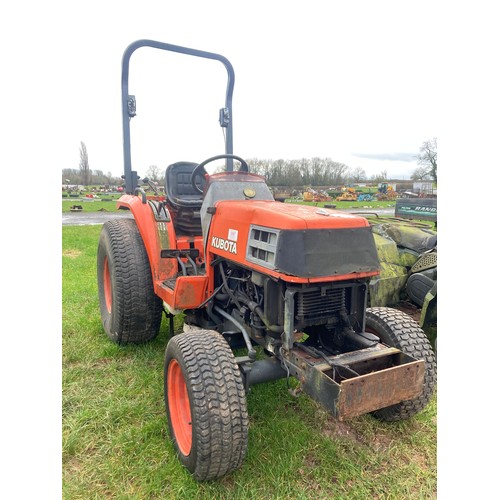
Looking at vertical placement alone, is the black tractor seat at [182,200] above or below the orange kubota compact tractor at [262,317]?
above

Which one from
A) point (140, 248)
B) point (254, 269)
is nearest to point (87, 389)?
point (140, 248)

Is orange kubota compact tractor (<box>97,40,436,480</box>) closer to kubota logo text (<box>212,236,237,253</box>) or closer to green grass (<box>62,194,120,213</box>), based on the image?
kubota logo text (<box>212,236,237,253</box>)

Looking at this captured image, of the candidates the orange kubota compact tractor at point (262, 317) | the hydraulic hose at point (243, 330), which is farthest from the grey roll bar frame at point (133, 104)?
the hydraulic hose at point (243, 330)

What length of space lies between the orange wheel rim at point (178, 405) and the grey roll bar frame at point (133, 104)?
2026 millimetres

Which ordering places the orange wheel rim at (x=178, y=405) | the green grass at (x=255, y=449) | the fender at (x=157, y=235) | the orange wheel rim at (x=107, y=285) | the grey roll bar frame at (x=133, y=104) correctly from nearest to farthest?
the green grass at (x=255, y=449) → the orange wheel rim at (x=178, y=405) → the fender at (x=157, y=235) → the grey roll bar frame at (x=133, y=104) → the orange wheel rim at (x=107, y=285)

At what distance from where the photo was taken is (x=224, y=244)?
9.08 ft

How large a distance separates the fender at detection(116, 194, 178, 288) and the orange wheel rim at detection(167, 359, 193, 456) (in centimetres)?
96

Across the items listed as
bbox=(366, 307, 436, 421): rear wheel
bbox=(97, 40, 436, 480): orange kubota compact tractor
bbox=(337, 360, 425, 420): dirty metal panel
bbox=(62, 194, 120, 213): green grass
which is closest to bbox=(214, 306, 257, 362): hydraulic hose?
bbox=(97, 40, 436, 480): orange kubota compact tractor

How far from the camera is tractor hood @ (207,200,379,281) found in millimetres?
2193

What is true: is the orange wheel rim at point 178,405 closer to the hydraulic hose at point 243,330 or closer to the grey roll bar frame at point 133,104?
the hydraulic hose at point 243,330

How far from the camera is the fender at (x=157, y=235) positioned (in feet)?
11.0

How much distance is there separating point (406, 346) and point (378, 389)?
0.66m

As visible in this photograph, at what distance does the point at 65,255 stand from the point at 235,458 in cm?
740

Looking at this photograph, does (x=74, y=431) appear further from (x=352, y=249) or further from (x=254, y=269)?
(x=352, y=249)
